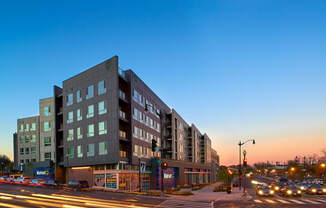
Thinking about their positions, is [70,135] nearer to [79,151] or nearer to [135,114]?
[79,151]

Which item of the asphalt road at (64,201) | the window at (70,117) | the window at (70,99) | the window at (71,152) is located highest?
the window at (70,99)

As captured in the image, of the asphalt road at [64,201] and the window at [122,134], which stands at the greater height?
the window at [122,134]

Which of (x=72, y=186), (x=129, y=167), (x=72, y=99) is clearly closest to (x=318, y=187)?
(x=129, y=167)

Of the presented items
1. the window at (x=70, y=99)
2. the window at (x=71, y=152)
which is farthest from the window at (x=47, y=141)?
the window at (x=70, y=99)

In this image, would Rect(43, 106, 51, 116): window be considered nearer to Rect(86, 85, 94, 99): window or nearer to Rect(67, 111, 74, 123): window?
Rect(67, 111, 74, 123): window

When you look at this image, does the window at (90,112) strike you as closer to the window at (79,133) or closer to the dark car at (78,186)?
the window at (79,133)

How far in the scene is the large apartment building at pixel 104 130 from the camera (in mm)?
48219

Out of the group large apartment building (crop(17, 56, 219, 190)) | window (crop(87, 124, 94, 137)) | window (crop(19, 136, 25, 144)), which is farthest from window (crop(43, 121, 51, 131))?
window (crop(87, 124, 94, 137))

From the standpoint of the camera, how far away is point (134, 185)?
52.7 m

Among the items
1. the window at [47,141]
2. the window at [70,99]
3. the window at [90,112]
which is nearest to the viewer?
the window at [90,112]

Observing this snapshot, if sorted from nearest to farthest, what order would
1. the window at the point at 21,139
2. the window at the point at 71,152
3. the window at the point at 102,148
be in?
the window at the point at 102,148 → the window at the point at 71,152 → the window at the point at 21,139

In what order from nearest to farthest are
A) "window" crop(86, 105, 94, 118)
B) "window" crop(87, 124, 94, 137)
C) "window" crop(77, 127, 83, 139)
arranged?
"window" crop(87, 124, 94, 137) < "window" crop(86, 105, 94, 118) < "window" crop(77, 127, 83, 139)

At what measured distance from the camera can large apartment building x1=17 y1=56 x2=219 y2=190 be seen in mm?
48219

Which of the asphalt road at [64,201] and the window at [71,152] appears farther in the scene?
the window at [71,152]
